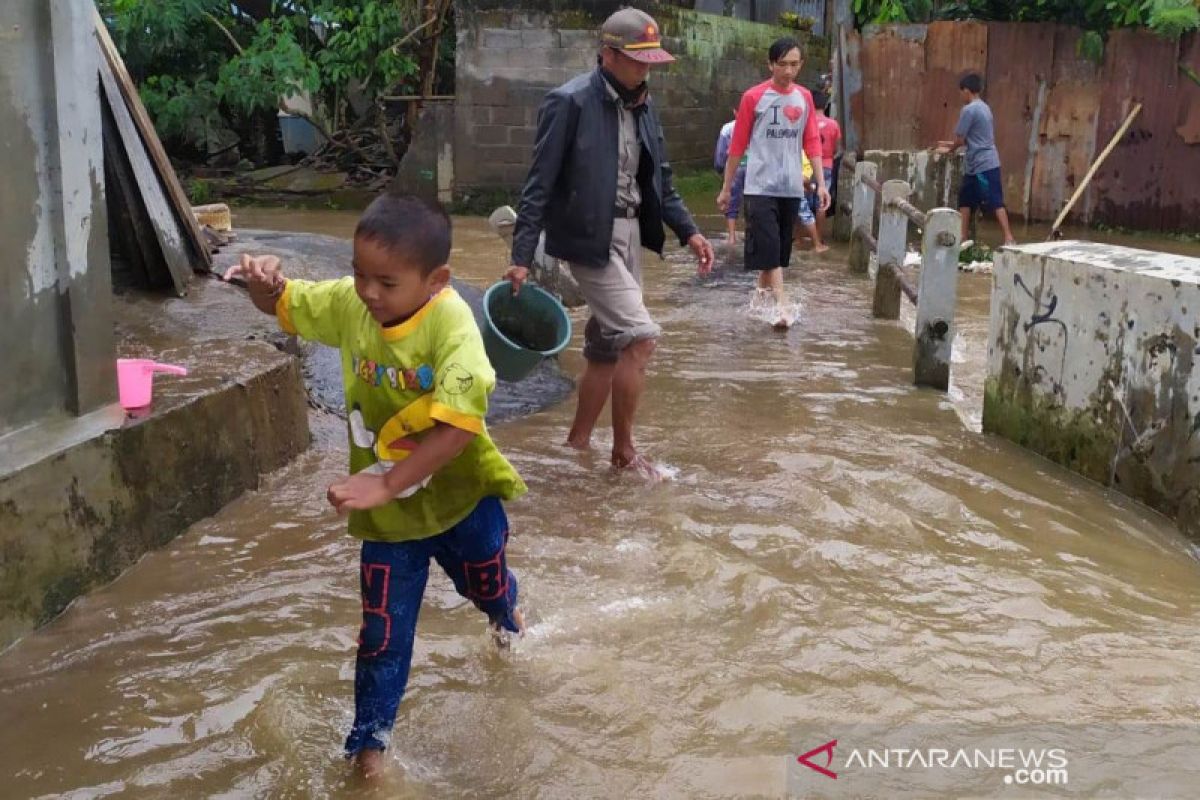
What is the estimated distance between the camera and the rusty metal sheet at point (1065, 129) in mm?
13102

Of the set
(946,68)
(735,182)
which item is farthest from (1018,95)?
(735,182)

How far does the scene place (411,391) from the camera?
8.84ft

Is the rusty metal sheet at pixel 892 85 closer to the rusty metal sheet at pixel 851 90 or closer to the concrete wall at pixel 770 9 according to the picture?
the rusty metal sheet at pixel 851 90

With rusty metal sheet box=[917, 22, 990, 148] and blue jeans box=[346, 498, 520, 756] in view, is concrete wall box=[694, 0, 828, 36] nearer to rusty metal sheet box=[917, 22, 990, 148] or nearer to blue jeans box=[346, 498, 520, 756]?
rusty metal sheet box=[917, 22, 990, 148]

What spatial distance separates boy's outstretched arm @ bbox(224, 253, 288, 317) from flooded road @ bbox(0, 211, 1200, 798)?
1.03 metres

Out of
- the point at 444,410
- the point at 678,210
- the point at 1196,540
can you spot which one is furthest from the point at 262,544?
the point at 1196,540

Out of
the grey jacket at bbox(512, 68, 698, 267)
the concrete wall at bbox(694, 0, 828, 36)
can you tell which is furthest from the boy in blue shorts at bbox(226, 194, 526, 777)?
the concrete wall at bbox(694, 0, 828, 36)

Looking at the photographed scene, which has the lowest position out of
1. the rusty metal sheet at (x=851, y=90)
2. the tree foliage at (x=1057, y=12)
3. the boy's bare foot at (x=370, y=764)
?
the boy's bare foot at (x=370, y=764)

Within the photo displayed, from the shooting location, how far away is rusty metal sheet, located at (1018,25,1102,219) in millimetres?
13102

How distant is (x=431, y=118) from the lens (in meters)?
14.2

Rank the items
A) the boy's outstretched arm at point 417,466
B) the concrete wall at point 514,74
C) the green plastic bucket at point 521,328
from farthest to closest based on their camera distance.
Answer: the concrete wall at point 514,74 → the green plastic bucket at point 521,328 → the boy's outstretched arm at point 417,466

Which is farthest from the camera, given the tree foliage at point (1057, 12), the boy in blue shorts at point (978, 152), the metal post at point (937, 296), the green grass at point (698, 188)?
the green grass at point (698, 188)

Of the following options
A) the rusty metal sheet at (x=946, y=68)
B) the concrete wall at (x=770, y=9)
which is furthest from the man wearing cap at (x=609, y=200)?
the concrete wall at (x=770, y=9)

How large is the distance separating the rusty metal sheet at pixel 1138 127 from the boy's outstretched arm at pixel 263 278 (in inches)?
475
